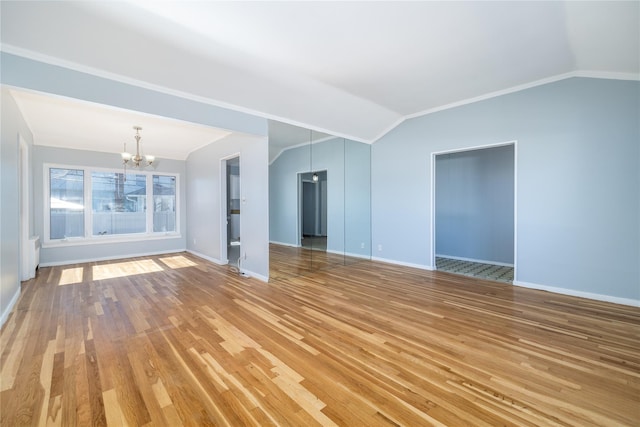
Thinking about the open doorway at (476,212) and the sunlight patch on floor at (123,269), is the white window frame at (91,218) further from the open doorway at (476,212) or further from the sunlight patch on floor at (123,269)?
the open doorway at (476,212)

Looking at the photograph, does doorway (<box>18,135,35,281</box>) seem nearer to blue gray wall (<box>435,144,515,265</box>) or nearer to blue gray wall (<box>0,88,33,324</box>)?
blue gray wall (<box>0,88,33,324</box>)

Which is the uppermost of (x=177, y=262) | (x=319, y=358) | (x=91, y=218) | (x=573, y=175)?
(x=573, y=175)

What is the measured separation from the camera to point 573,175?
3.76m

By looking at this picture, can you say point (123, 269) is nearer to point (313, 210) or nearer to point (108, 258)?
point (108, 258)

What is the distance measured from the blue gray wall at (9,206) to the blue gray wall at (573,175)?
6.42 m

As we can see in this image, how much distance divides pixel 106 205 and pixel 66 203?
0.70 metres

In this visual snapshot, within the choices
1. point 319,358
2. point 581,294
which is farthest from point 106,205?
point 581,294

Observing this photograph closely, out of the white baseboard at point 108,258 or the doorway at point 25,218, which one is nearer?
the doorway at point 25,218

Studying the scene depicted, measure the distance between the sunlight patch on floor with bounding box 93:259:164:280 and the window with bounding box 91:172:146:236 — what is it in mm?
1127

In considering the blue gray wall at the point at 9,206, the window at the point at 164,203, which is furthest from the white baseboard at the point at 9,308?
the window at the point at 164,203

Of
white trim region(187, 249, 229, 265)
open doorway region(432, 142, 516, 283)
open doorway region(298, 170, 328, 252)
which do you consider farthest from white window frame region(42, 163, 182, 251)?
open doorway region(432, 142, 516, 283)

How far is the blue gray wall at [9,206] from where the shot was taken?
2980mm

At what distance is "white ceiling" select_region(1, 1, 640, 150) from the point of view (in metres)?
2.35

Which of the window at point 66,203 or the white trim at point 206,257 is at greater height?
the window at point 66,203
